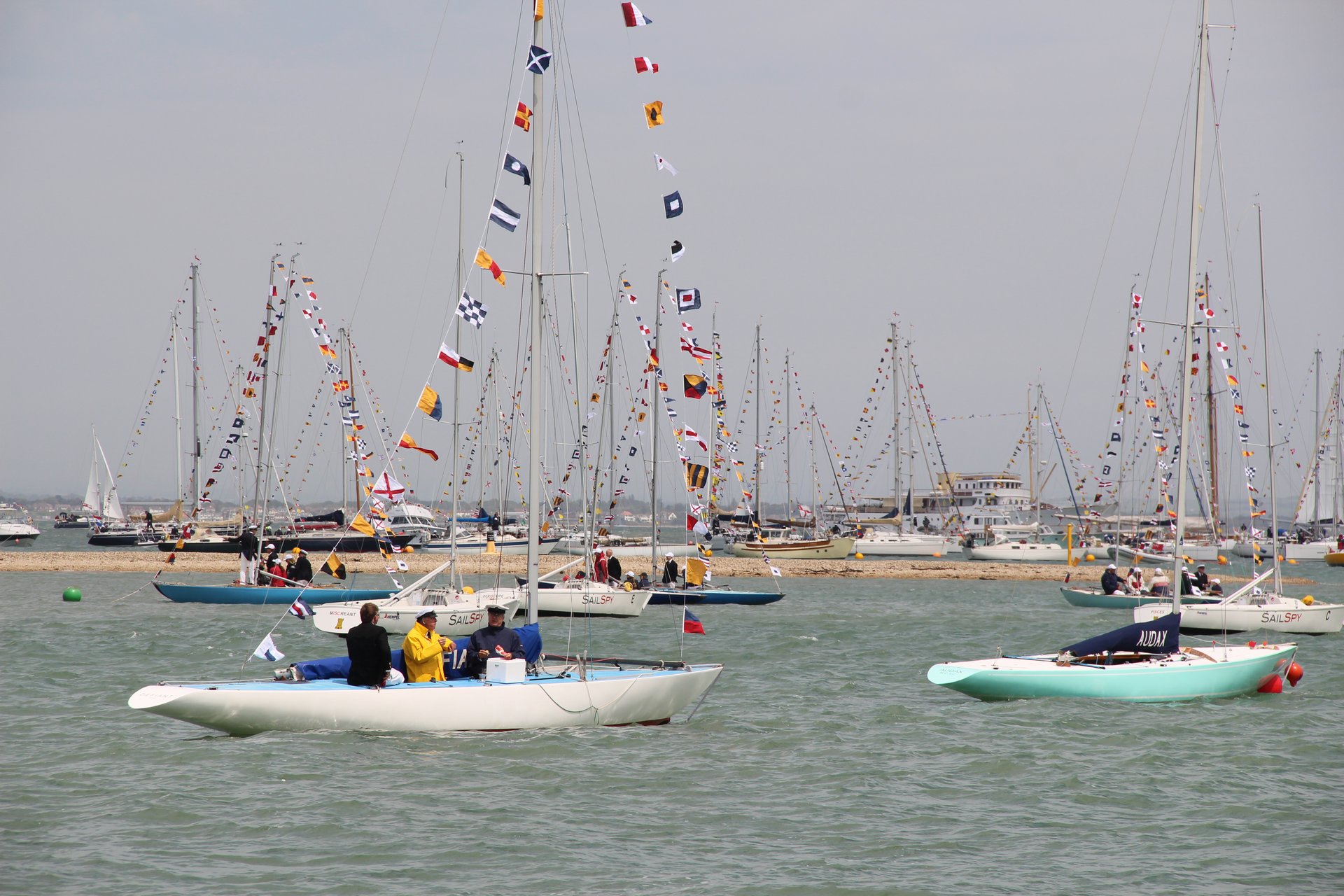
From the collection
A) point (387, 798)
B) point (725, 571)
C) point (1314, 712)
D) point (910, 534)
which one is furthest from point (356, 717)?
point (910, 534)

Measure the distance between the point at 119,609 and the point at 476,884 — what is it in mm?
29048

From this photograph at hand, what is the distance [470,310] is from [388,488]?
4.15 metres

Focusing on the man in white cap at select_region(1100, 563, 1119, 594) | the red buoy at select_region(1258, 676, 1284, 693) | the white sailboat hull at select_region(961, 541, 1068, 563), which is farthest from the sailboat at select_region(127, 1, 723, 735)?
the white sailboat hull at select_region(961, 541, 1068, 563)

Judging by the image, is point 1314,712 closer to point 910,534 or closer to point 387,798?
point 387,798

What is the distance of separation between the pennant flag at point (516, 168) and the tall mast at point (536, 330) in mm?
455

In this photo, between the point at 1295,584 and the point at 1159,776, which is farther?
the point at 1295,584

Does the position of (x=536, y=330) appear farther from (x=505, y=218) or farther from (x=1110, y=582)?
(x=1110, y=582)

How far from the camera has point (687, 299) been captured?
22500mm

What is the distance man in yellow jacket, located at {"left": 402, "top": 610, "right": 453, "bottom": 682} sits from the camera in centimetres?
1487

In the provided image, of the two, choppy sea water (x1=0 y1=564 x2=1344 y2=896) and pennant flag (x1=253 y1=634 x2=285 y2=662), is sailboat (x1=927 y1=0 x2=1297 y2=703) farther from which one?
pennant flag (x1=253 y1=634 x2=285 y2=662)

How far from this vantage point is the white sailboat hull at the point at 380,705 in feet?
46.8

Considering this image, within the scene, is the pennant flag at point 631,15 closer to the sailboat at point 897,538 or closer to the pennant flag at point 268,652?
the pennant flag at point 268,652

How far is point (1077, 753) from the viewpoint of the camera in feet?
51.7

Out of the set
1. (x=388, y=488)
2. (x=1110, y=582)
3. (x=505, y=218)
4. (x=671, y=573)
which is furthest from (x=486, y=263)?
(x=1110, y=582)
